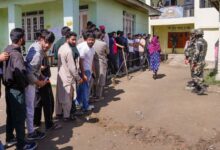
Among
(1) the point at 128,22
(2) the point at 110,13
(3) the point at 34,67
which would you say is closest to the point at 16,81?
(3) the point at 34,67

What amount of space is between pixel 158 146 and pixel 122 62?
6.66 meters

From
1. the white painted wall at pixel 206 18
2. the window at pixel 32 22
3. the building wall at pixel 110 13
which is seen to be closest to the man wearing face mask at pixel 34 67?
the building wall at pixel 110 13

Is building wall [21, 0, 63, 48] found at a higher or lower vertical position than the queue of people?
higher

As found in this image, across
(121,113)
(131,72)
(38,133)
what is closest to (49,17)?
(131,72)

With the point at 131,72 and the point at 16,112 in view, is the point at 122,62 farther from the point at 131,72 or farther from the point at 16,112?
the point at 16,112

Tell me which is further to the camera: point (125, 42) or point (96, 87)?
point (125, 42)

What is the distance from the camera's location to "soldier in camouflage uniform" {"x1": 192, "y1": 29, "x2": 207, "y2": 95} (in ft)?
27.9

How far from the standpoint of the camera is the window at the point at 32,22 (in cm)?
1338

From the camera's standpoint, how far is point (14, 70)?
4.09 meters

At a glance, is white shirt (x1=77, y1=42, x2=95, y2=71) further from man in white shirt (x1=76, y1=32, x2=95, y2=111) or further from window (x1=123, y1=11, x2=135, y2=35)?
window (x1=123, y1=11, x2=135, y2=35)

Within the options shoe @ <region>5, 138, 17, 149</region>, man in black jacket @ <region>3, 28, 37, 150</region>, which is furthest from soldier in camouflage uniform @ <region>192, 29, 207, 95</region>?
man in black jacket @ <region>3, 28, 37, 150</region>

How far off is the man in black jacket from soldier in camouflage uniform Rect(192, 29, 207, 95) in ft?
18.4

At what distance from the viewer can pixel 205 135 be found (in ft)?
17.9

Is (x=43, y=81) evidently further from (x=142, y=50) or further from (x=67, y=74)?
(x=142, y=50)
